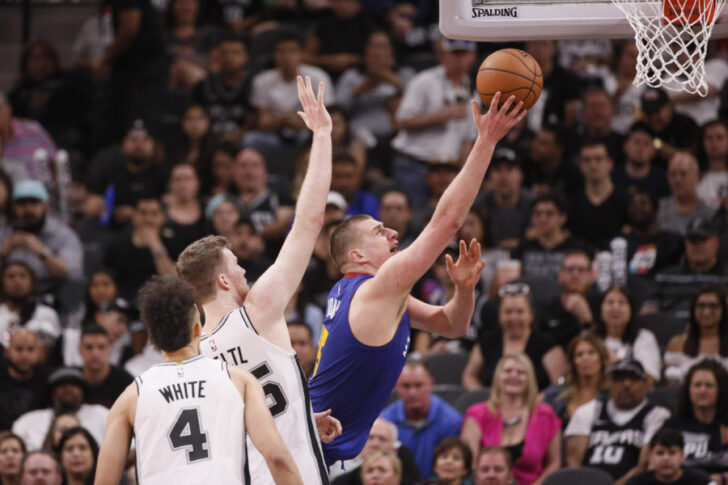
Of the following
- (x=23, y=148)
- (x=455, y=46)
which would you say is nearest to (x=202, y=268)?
(x=455, y=46)

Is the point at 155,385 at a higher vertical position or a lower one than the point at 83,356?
lower

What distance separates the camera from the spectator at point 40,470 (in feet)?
30.9

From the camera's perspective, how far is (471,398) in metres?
10.4

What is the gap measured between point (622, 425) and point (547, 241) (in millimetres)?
2671

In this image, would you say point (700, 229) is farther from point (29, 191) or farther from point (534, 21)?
point (29, 191)

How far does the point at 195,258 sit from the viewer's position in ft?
20.8

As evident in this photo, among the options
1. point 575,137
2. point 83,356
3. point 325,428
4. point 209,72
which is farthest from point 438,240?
point 209,72

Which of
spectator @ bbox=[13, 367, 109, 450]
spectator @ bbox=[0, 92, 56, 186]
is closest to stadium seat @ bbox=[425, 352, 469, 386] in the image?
spectator @ bbox=[13, 367, 109, 450]

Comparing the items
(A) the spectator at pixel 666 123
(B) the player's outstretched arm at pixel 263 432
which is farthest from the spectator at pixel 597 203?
(B) the player's outstretched arm at pixel 263 432

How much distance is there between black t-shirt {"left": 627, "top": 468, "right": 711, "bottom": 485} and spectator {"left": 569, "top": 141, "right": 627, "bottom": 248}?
133 inches

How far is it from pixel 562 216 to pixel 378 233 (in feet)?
17.7

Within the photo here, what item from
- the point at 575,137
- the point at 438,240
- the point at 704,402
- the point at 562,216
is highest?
the point at 575,137

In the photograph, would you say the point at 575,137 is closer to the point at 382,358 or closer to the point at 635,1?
the point at 635,1

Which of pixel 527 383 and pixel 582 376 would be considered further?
pixel 582 376
